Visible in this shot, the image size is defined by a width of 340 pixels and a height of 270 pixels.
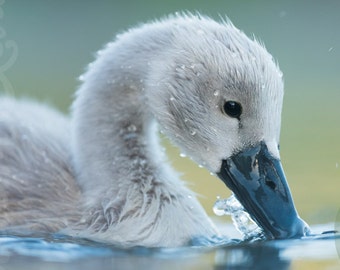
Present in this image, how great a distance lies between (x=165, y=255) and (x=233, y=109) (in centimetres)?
92

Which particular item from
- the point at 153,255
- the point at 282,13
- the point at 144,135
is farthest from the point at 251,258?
the point at 282,13

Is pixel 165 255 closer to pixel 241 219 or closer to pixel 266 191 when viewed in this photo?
pixel 266 191

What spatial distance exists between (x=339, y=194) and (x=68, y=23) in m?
9.09

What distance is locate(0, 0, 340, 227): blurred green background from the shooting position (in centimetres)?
984

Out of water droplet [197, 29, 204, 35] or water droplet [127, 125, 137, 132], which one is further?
water droplet [127, 125, 137, 132]

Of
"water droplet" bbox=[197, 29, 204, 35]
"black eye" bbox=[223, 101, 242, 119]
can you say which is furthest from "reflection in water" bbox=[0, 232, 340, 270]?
"water droplet" bbox=[197, 29, 204, 35]

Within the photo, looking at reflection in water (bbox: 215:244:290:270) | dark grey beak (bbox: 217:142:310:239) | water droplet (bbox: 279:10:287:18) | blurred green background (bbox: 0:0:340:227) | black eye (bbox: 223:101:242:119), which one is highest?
water droplet (bbox: 279:10:287:18)

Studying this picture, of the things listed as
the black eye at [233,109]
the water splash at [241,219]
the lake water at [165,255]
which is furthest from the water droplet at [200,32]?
the lake water at [165,255]

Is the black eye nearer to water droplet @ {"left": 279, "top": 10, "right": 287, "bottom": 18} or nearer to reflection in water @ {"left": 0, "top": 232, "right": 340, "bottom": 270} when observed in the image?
reflection in water @ {"left": 0, "top": 232, "right": 340, "bottom": 270}

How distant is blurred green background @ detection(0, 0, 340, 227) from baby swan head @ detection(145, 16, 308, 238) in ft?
6.41

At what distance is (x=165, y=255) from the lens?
6438mm

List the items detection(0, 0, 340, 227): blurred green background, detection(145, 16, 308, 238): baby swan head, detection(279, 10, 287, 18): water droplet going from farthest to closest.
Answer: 1. detection(279, 10, 287, 18): water droplet
2. detection(0, 0, 340, 227): blurred green background
3. detection(145, 16, 308, 238): baby swan head

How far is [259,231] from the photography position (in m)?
6.84

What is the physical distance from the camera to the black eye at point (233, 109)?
6559 millimetres
